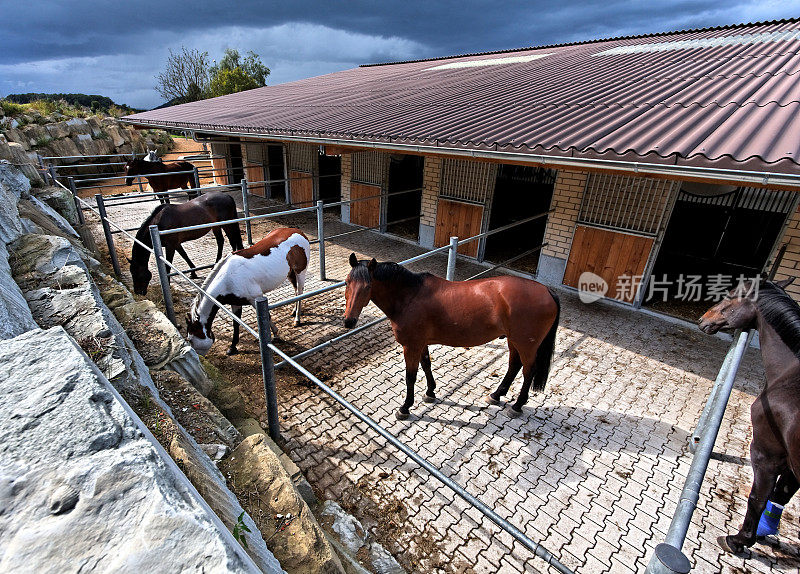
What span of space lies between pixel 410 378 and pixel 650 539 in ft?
7.19

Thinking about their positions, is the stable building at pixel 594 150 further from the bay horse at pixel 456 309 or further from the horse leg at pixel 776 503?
the horse leg at pixel 776 503

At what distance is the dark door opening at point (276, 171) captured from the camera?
13012mm

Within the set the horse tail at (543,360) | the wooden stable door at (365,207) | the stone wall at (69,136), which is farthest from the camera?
the stone wall at (69,136)

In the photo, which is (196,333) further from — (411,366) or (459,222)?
(459,222)

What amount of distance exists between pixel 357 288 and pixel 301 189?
31.9 feet

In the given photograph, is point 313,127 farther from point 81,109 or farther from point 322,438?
point 81,109

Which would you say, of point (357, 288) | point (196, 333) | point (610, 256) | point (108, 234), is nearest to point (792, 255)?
point (610, 256)

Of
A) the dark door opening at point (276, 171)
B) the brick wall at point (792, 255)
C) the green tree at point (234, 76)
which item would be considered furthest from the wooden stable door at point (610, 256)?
the green tree at point (234, 76)

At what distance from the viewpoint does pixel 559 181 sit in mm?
6340

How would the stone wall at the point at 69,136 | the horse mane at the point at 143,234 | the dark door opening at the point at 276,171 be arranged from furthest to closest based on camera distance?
the stone wall at the point at 69,136 < the dark door opening at the point at 276,171 < the horse mane at the point at 143,234

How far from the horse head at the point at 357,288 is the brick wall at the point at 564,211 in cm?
458

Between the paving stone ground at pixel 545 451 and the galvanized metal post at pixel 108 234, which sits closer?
the paving stone ground at pixel 545 451

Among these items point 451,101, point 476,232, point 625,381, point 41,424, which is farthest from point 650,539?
point 451,101

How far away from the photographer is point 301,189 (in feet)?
38.8
